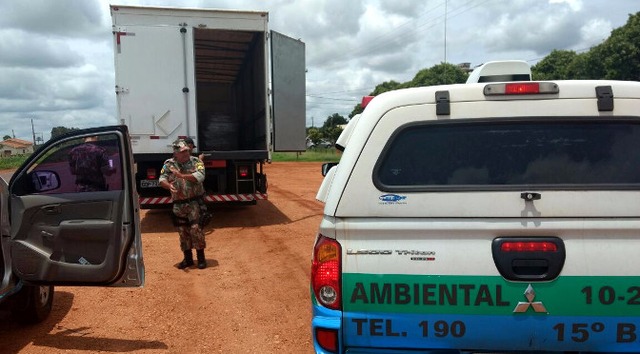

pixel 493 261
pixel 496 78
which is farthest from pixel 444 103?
pixel 496 78

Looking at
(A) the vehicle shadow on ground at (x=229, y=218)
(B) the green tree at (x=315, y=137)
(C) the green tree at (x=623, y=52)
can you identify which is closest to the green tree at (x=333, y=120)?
(B) the green tree at (x=315, y=137)

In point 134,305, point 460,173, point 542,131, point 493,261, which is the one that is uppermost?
point 542,131

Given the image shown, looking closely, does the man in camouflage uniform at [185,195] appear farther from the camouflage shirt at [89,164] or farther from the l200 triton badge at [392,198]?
the l200 triton badge at [392,198]

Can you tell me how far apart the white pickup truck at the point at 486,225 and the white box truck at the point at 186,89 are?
641cm

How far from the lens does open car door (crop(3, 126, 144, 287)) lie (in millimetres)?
3592

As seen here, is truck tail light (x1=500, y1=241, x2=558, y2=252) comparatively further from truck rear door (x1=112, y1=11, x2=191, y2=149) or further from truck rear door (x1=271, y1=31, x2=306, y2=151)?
truck rear door (x1=112, y1=11, x2=191, y2=149)

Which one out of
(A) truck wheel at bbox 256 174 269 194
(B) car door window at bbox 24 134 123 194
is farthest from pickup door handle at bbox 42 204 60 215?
(A) truck wheel at bbox 256 174 269 194

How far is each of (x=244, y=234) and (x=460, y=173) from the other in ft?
20.6

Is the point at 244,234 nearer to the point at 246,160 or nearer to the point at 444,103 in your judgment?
the point at 246,160

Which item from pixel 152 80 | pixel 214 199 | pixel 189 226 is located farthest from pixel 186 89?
pixel 189 226

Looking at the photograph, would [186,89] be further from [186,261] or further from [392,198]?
[392,198]

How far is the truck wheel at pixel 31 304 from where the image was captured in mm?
4062

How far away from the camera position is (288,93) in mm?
8742

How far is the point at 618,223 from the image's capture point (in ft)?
6.78
